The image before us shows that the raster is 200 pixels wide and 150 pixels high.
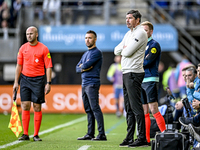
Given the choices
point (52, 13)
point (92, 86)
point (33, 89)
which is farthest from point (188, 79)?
point (52, 13)

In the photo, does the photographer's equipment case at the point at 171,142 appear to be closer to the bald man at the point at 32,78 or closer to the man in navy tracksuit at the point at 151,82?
the man in navy tracksuit at the point at 151,82

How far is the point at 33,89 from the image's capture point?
7.25m

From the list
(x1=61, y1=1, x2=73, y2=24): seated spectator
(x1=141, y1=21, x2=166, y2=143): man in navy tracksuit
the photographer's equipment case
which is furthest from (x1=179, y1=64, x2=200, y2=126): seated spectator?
(x1=61, y1=1, x2=73, y2=24): seated spectator

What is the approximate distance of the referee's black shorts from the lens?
724cm

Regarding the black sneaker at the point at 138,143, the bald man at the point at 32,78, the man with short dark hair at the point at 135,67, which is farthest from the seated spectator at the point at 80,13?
the black sneaker at the point at 138,143

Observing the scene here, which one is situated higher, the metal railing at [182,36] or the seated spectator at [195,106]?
the metal railing at [182,36]

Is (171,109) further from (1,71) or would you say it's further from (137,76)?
(1,71)

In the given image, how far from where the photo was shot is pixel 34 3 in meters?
20.7

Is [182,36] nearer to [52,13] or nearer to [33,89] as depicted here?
[52,13]

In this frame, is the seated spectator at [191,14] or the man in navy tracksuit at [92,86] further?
the seated spectator at [191,14]

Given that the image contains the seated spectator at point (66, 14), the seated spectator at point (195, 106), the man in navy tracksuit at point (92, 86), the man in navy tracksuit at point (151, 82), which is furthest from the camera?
the seated spectator at point (66, 14)

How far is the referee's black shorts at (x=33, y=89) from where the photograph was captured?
724 cm

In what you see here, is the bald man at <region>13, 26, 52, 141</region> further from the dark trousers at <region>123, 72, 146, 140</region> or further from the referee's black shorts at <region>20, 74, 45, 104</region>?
the dark trousers at <region>123, 72, 146, 140</region>

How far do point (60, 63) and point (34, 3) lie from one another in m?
3.83
